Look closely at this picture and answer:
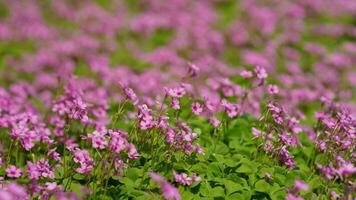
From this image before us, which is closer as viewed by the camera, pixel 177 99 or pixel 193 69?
pixel 177 99

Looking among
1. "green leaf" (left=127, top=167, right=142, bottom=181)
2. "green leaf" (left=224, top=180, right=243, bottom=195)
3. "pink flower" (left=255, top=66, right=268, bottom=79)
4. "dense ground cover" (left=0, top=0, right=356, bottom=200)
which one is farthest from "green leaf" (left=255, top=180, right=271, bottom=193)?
"pink flower" (left=255, top=66, right=268, bottom=79)

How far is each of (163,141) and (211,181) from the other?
600 mm

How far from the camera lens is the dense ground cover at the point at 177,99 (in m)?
5.27

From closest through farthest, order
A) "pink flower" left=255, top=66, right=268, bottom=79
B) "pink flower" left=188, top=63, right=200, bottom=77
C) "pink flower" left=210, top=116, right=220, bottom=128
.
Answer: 1. "pink flower" left=210, top=116, right=220, bottom=128
2. "pink flower" left=255, top=66, right=268, bottom=79
3. "pink flower" left=188, top=63, right=200, bottom=77

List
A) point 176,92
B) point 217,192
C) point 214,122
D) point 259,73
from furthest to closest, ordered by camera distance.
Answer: point 259,73 → point 214,122 → point 176,92 → point 217,192

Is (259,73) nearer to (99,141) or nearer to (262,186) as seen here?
(262,186)

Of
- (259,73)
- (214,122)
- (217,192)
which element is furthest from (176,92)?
(259,73)

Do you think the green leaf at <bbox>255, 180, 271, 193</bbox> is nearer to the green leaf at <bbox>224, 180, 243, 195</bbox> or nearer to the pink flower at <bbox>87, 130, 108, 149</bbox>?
the green leaf at <bbox>224, 180, 243, 195</bbox>

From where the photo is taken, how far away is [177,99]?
19.4ft

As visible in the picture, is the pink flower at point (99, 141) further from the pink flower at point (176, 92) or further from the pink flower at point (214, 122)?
the pink flower at point (214, 122)

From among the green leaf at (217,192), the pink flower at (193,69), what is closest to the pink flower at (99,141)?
the green leaf at (217,192)

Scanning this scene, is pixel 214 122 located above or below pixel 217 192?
above

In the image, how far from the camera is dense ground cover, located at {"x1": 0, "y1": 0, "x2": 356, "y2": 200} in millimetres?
5273

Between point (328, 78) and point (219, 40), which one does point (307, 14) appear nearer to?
point (219, 40)
